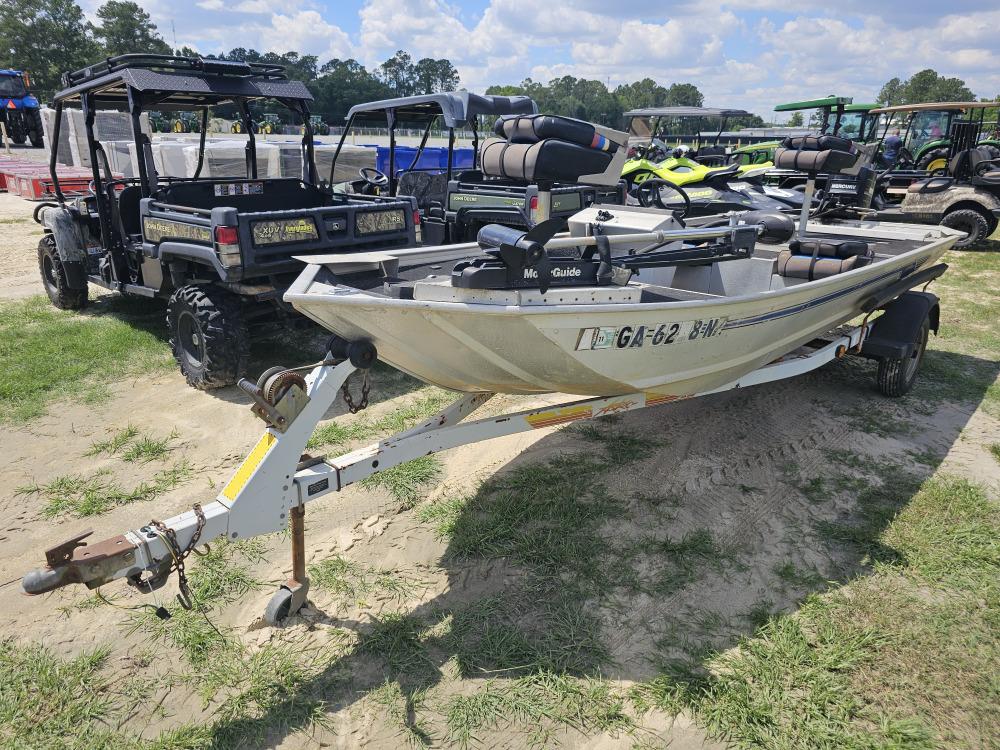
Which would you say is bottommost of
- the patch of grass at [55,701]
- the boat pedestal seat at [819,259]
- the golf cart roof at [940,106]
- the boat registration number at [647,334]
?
the patch of grass at [55,701]

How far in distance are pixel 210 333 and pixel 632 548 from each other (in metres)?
3.37

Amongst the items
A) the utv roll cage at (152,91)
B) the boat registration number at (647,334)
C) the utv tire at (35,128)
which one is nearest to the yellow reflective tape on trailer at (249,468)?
the boat registration number at (647,334)

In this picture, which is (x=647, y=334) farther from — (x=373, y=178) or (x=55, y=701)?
(x=373, y=178)

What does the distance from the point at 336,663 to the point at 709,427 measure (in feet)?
9.55

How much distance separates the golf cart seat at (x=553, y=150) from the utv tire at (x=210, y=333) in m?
2.57

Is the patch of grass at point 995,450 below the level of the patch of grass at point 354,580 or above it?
above

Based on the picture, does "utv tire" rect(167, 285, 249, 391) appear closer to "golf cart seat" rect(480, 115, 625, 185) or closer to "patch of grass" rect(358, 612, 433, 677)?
"golf cart seat" rect(480, 115, 625, 185)

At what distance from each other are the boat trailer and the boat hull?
20cm

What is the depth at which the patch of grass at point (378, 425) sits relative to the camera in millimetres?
4320

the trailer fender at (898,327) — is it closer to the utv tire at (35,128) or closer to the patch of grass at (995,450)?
the patch of grass at (995,450)

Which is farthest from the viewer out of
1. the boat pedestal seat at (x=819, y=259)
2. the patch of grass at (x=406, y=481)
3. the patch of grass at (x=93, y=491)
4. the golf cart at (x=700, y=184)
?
the golf cart at (x=700, y=184)

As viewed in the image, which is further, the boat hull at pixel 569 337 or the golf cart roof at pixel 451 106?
the golf cart roof at pixel 451 106

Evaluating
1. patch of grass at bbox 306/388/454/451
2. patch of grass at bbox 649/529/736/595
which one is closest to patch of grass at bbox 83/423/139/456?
patch of grass at bbox 306/388/454/451

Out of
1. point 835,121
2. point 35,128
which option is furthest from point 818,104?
point 35,128
